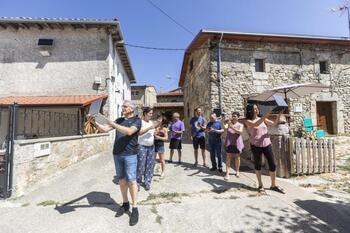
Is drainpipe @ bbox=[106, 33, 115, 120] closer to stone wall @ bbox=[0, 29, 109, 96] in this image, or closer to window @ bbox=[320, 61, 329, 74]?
stone wall @ bbox=[0, 29, 109, 96]

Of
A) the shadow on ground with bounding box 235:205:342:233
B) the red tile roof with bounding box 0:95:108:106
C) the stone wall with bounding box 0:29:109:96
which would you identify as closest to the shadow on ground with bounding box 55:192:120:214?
the shadow on ground with bounding box 235:205:342:233

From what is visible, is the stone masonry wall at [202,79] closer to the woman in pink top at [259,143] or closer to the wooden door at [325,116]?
the wooden door at [325,116]

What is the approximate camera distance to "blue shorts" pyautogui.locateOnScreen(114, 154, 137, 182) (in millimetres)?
Result: 3532

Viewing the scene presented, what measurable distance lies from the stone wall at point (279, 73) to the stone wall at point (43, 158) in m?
6.14

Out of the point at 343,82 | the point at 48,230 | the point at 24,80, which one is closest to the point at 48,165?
the point at 48,230

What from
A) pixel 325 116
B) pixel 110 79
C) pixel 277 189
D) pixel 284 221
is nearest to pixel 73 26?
pixel 110 79

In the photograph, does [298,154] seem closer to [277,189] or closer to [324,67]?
[277,189]

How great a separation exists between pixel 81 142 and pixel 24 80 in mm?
5897

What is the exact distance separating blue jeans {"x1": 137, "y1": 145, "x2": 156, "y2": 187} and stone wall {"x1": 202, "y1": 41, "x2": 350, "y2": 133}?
665cm

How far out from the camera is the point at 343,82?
12.8 metres

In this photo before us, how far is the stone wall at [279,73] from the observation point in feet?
37.7

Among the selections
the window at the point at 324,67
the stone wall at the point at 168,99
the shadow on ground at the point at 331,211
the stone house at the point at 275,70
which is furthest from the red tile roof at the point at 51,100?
the stone wall at the point at 168,99

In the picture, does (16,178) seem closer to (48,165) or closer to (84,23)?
(48,165)

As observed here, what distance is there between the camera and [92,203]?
168 inches
